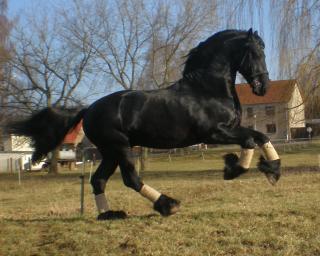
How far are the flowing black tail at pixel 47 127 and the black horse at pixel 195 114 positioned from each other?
44cm

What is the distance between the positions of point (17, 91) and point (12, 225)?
31.5 metres

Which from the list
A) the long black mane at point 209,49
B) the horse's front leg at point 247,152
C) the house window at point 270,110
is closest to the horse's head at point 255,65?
the long black mane at point 209,49

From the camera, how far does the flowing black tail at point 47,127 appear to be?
684cm

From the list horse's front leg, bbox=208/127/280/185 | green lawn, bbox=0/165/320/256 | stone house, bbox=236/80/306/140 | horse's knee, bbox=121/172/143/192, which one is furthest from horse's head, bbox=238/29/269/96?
stone house, bbox=236/80/306/140

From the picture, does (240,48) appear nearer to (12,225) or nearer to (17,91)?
(12,225)

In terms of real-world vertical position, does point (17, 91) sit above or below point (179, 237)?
above

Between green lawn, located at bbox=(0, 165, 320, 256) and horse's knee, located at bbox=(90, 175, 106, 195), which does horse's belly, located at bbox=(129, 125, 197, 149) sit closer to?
horse's knee, located at bbox=(90, 175, 106, 195)

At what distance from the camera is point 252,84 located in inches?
235

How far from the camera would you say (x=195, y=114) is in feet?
19.5

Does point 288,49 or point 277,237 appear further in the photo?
point 288,49

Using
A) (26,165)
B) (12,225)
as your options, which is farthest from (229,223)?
(26,165)

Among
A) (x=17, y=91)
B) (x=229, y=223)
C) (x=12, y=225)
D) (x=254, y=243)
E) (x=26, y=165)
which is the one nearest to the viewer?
(x=254, y=243)

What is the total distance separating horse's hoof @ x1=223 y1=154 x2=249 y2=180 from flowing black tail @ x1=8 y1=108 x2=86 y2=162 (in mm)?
1978

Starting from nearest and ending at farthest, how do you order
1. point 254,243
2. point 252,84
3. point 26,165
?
point 254,243
point 252,84
point 26,165
